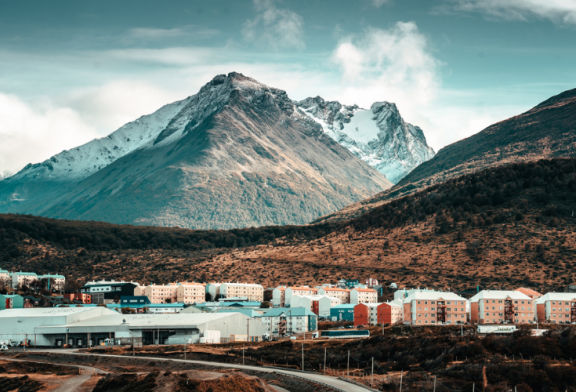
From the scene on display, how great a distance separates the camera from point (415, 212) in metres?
165

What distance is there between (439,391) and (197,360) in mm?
28552

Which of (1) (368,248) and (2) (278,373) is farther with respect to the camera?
(1) (368,248)

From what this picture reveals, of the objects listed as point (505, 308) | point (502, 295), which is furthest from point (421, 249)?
point (505, 308)

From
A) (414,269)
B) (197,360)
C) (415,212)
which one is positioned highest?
(415,212)

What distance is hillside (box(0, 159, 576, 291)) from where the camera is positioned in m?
123

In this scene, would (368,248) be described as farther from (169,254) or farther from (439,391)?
(439,391)

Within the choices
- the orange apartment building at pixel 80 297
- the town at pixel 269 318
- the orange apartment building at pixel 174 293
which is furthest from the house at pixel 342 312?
the orange apartment building at pixel 80 297

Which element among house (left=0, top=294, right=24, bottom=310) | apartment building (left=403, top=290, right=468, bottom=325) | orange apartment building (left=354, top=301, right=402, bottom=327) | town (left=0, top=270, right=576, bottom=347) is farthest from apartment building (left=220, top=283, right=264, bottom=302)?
apartment building (left=403, top=290, right=468, bottom=325)

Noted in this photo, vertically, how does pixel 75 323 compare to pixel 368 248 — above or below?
below

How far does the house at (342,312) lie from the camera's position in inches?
4163

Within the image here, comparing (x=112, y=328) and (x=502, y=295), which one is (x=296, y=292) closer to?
(x=112, y=328)

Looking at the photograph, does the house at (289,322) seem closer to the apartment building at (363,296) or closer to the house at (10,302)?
the apartment building at (363,296)

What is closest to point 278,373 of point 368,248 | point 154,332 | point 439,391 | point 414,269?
point 439,391

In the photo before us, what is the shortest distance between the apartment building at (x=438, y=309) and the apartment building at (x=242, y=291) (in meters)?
51.1
